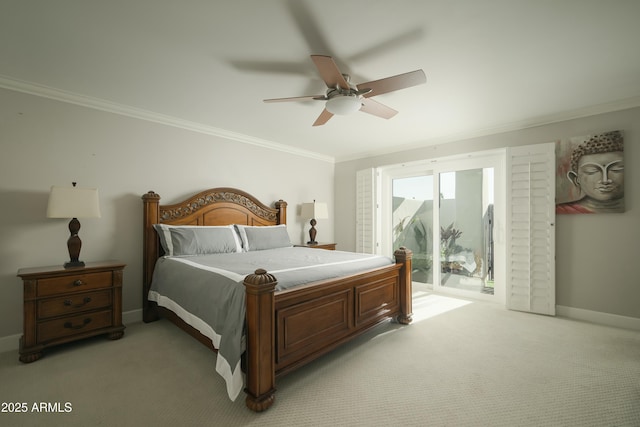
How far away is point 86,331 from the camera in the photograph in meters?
2.46

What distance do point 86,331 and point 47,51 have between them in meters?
2.31

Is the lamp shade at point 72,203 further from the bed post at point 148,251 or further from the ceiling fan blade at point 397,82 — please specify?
the ceiling fan blade at point 397,82

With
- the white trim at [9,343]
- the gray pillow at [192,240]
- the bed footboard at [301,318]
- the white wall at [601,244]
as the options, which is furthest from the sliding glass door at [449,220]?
the white trim at [9,343]

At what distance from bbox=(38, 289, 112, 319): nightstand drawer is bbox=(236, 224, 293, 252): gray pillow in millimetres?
1515

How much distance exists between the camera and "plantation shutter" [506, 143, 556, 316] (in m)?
3.27

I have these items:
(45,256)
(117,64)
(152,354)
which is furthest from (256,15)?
(45,256)

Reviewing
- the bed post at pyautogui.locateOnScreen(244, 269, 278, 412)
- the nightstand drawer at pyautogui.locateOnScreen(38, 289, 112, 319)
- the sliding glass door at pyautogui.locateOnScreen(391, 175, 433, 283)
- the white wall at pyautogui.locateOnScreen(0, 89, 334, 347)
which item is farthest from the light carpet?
the sliding glass door at pyautogui.locateOnScreen(391, 175, 433, 283)

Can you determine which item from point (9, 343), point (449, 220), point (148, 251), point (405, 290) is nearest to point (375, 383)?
point (405, 290)

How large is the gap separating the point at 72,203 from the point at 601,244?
17.6 ft

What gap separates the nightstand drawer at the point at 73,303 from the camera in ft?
7.48

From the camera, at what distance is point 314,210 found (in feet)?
15.2

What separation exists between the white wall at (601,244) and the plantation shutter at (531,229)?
0.49 ft

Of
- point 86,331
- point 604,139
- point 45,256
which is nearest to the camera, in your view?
point 86,331

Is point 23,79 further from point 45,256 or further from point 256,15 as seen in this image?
point 256,15
